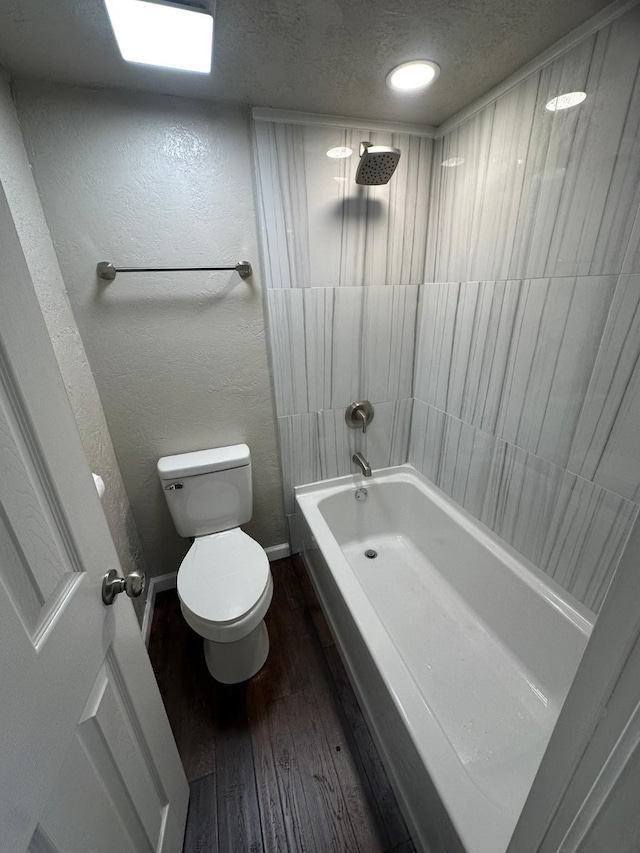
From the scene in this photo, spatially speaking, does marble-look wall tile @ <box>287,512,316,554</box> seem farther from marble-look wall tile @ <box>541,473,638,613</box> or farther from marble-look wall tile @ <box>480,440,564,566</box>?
marble-look wall tile @ <box>541,473,638,613</box>

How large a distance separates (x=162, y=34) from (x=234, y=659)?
6.74ft

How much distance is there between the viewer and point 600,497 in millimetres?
1025

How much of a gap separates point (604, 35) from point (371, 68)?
0.61 metres

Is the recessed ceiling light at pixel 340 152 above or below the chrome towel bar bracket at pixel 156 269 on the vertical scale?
above

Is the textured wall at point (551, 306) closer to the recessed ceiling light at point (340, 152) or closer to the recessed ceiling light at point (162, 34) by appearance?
the recessed ceiling light at point (340, 152)

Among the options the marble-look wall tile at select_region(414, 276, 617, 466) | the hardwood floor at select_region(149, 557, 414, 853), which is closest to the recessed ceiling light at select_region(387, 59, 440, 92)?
the marble-look wall tile at select_region(414, 276, 617, 466)

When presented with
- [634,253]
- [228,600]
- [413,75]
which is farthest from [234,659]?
[413,75]

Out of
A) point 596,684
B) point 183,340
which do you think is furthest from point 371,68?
point 596,684

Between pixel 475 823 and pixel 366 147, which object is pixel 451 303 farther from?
pixel 475 823

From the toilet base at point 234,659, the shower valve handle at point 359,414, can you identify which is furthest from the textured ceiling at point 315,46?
the toilet base at point 234,659

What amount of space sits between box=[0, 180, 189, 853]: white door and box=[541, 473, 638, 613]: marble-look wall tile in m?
1.32

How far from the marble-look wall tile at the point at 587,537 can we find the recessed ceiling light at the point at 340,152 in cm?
149

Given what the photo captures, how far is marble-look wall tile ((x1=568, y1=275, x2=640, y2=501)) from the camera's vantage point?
0.90m

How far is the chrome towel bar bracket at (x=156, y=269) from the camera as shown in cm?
126
